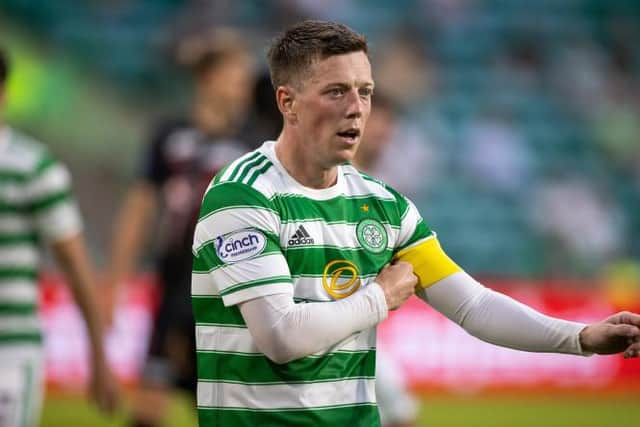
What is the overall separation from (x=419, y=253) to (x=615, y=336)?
2.28 ft

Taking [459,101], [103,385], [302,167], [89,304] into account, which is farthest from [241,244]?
[459,101]

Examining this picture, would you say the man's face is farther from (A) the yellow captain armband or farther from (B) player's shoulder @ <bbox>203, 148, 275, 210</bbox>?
(A) the yellow captain armband

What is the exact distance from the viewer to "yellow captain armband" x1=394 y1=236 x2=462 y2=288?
12.4 feet

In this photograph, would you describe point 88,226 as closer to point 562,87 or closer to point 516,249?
point 516,249

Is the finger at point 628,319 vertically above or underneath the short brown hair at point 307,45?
underneath

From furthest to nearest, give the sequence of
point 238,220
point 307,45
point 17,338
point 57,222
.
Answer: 1. point 57,222
2. point 17,338
3. point 307,45
4. point 238,220

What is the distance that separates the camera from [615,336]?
351cm

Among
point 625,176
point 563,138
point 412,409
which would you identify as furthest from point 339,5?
point 412,409

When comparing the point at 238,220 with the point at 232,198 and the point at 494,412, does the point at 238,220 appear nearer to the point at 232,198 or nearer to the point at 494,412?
the point at 232,198

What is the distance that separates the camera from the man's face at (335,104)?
351 centimetres

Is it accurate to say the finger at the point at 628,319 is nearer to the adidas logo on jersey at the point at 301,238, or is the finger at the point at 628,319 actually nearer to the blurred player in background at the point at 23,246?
the adidas logo on jersey at the point at 301,238

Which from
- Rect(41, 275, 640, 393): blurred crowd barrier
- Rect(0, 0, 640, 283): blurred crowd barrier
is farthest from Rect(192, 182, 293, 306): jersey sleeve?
Rect(0, 0, 640, 283): blurred crowd barrier

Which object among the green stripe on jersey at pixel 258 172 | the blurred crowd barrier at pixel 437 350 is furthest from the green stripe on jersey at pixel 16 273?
the blurred crowd barrier at pixel 437 350

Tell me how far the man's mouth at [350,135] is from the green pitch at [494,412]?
251 inches
